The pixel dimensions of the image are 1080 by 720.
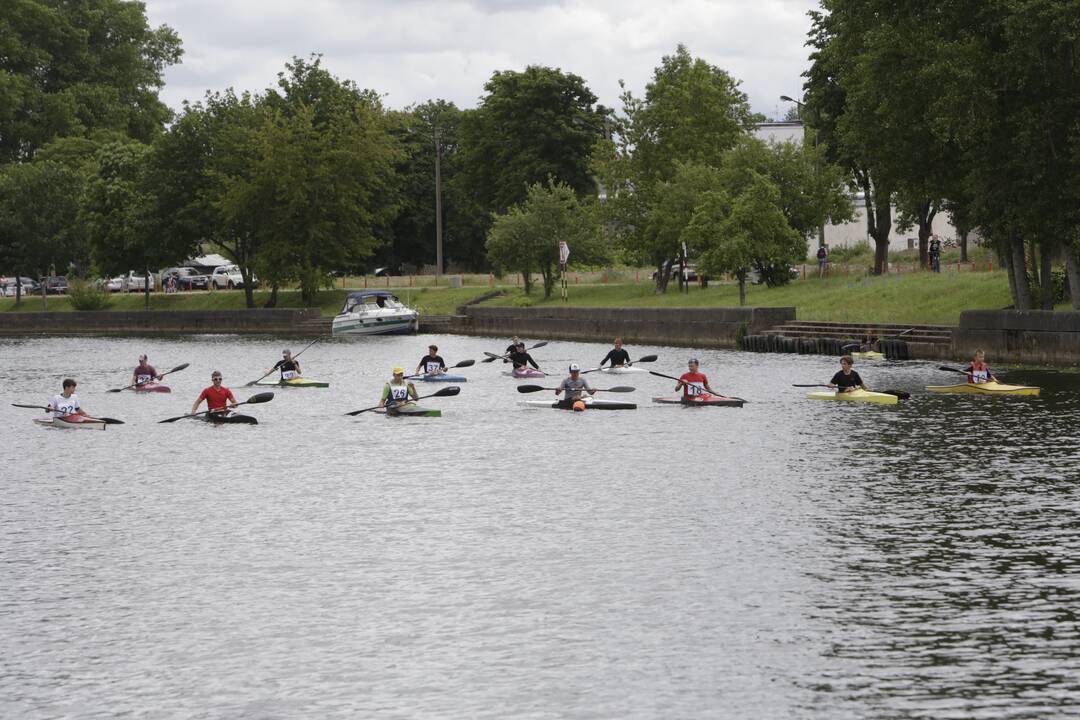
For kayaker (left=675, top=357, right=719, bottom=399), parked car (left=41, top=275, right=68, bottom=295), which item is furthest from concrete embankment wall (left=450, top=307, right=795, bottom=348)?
parked car (left=41, top=275, right=68, bottom=295)

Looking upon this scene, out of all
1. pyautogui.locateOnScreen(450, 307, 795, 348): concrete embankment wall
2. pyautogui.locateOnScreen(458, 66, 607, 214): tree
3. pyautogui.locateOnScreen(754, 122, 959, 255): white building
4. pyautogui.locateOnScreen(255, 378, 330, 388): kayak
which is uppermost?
pyautogui.locateOnScreen(458, 66, 607, 214): tree

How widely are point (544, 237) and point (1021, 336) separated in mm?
48636

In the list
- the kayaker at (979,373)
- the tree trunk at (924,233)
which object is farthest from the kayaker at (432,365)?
the tree trunk at (924,233)

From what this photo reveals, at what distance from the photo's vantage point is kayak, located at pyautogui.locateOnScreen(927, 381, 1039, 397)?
45625 millimetres

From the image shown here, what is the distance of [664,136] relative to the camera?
9756cm

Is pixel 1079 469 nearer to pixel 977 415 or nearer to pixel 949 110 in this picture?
pixel 977 415

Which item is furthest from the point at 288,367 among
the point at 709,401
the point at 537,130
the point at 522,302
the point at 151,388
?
the point at 537,130

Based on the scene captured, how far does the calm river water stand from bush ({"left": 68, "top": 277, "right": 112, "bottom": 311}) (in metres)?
79.7

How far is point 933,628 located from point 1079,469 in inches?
556

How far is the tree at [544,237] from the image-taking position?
101 metres

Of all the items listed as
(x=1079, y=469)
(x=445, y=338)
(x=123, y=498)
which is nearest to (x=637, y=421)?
(x=1079, y=469)

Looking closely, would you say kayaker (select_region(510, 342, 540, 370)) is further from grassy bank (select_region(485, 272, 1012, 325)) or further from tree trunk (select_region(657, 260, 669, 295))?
tree trunk (select_region(657, 260, 669, 295))

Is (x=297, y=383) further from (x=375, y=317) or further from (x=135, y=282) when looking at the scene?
(x=135, y=282)

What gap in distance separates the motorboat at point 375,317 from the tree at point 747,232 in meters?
21.5
